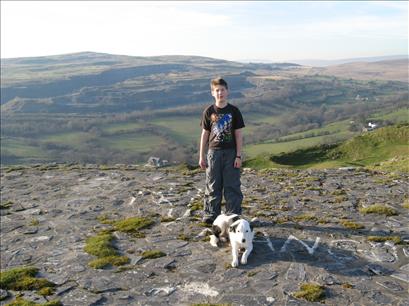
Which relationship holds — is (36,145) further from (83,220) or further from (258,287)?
(258,287)

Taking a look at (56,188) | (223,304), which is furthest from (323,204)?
(56,188)

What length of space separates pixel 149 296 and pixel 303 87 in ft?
613

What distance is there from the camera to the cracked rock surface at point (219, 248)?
8531mm

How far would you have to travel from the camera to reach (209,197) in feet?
37.8

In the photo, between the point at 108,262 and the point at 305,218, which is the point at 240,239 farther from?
the point at 305,218

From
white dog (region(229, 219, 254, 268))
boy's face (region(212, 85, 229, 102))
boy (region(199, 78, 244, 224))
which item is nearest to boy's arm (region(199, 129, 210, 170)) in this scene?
boy (region(199, 78, 244, 224))

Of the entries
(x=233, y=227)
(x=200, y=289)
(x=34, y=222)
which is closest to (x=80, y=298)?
(x=200, y=289)

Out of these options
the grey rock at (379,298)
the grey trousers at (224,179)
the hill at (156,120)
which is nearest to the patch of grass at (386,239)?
the grey rock at (379,298)

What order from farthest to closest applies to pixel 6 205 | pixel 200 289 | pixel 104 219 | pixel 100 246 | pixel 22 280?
pixel 6 205 < pixel 104 219 < pixel 100 246 < pixel 22 280 < pixel 200 289

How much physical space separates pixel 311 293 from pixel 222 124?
4.62m

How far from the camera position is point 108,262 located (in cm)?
1041

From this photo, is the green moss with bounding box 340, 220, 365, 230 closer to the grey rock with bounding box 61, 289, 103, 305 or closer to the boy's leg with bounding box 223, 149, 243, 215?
the boy's leg with bounding box 223, 149, 243, 215

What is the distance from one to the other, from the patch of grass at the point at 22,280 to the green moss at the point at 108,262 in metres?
1.08

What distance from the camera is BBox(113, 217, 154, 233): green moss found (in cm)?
1295
